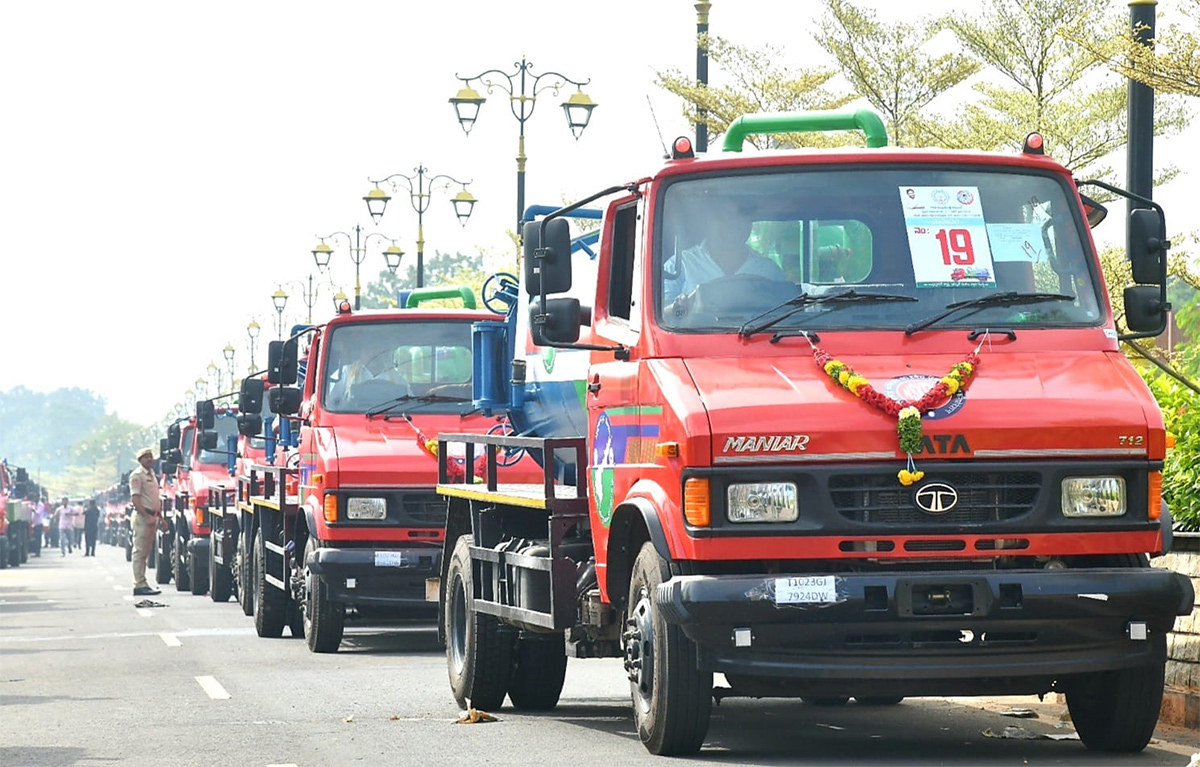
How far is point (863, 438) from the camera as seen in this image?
895 centimetres

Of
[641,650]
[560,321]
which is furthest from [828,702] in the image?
[560,321]

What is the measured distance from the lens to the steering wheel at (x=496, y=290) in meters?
14.2

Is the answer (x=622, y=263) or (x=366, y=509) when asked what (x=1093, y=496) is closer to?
(x=622, y=263)

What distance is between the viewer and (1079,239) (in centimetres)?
992

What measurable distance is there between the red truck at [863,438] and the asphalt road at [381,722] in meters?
0.56

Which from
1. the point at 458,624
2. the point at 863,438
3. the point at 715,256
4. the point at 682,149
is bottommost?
the point at 458,624

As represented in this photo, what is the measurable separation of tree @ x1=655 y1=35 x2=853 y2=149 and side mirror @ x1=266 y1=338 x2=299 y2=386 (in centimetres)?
1377

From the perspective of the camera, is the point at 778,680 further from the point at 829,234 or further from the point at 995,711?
→ the point at 995,711

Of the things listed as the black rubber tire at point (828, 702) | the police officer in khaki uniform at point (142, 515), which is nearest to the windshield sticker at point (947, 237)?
the black rubber tire at point (828, 702)

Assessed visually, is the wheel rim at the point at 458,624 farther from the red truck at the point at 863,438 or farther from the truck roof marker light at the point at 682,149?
the truck roof marker light at the point at 682,149

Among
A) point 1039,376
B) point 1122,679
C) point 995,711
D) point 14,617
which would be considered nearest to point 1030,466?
point 1039,376

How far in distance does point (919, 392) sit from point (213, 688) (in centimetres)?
667

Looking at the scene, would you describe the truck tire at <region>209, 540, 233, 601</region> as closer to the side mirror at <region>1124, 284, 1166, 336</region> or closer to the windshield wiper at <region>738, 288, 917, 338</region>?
the windshield wiper at <region>738, 288, 917, 338</region>

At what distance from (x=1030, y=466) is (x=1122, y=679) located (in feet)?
3.76
